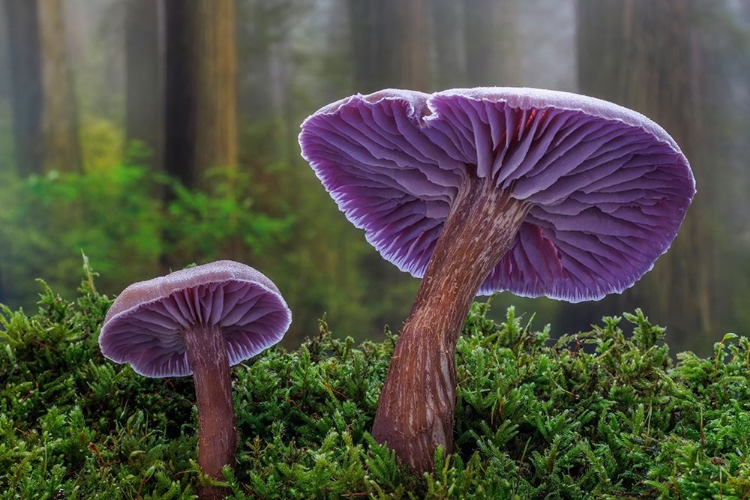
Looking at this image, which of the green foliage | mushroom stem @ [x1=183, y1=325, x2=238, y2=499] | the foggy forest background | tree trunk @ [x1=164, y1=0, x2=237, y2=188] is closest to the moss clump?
mushroom stem @ [x1=183, y1=325, x2=238, y2=499]

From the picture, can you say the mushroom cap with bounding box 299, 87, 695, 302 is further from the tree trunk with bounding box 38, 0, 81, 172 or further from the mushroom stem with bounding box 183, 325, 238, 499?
the tree trunk with bounding box 38, 0, 81, 172

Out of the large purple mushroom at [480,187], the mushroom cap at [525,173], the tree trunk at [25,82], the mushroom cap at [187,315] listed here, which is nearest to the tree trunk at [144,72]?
the tree trunk at [25,82]

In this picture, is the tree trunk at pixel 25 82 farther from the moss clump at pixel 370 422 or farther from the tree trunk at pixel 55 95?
the moss clump at pixel 370 422

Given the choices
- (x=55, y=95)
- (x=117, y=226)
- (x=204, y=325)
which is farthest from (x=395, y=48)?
(x=204, y=325)

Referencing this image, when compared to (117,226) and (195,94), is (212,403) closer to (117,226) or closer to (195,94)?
(195,94)

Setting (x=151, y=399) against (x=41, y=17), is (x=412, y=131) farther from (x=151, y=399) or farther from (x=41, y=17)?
(x=41, y=17)

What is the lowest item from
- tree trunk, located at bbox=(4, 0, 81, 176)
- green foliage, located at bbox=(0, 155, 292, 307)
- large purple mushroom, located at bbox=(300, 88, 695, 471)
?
green foliage, located at bbox=(0, 155, 292, 307)
